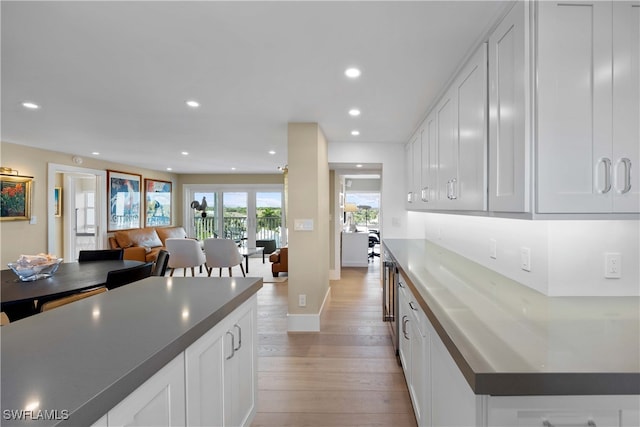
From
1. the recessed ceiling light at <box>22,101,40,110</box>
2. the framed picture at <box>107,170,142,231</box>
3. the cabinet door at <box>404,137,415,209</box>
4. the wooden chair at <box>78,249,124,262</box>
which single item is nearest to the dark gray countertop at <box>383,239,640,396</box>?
the cabinet door at <box>404,137,415,209</box>

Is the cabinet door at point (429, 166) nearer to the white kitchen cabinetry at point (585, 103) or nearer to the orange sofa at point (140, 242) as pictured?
the white kitchen cabinetry at point (585, 103)

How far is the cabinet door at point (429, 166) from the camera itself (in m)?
2.74

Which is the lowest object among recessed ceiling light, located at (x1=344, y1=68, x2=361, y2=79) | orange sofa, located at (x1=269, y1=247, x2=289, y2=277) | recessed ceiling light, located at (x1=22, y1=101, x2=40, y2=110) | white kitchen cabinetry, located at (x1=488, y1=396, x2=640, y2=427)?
orange sofa, located at (x1=269, y1=247, x2=289, y2=277)

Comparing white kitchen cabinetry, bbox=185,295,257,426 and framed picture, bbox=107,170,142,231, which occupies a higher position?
framed picture, bbox=107,170,142,231

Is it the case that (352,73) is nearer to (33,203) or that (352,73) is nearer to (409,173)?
(409,173)

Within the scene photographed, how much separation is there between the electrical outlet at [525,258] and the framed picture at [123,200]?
744 centimetres

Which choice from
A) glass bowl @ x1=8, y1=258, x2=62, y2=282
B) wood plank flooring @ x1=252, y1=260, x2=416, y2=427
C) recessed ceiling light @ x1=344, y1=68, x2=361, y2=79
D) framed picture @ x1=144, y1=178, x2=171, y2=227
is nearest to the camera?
wood plank flooring @ x1=252, y1=260, x2=416, y2=427

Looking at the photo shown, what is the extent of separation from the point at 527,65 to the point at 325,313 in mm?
3455

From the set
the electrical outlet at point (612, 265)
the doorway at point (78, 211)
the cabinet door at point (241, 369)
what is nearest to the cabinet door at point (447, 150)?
the electrical outlet at point (612, 265)

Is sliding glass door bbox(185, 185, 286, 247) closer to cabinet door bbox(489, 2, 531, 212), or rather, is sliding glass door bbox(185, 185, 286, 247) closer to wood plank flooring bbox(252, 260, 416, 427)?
wood plank flooring bbox(252, 260, 416, 427)

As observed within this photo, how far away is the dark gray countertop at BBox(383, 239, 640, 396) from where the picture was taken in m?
0.83

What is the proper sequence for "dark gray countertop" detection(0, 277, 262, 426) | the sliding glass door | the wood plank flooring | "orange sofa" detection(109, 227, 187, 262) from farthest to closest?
the sliding glass door → "orange sofa" detection(109, 227, 187, 262) → the wood plank flooring → "dark gray countertop" detection(0, 277, 262, 426)

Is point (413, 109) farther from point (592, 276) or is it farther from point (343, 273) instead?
point (343, 273)

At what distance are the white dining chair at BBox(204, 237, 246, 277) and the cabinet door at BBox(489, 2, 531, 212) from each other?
4843 millimetres
